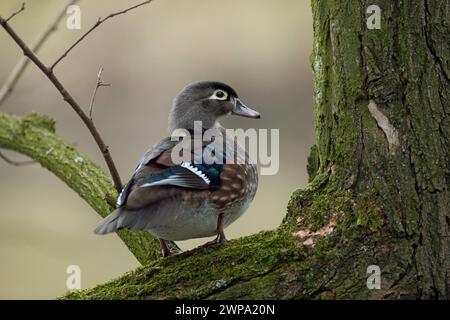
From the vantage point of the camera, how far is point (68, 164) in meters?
4.29

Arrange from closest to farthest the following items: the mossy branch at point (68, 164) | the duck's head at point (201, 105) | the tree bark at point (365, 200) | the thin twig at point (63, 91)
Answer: the tree bark at point (365, 200), the thin twig at point (63, 91), the mossy branch at point (68, 164), the duck's head at point (201, 105)

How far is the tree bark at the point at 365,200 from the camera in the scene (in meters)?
3.00

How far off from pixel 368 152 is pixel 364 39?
17.7 inches

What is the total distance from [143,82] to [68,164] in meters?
5.82

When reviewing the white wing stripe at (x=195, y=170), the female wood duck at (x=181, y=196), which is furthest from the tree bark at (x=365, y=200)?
the white wing stripe at (x=195, y=170)

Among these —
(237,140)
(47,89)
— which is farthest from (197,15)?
(237,140)

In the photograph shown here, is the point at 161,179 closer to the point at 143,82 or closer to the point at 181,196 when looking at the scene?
the point at 181,196

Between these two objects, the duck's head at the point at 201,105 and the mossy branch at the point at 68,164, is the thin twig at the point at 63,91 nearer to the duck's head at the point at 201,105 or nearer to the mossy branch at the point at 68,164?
the mossy branch at the point at 68,164

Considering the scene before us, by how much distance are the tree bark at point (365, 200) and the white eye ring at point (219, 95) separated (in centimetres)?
89

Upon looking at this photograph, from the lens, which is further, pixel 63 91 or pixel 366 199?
pixel 63 91

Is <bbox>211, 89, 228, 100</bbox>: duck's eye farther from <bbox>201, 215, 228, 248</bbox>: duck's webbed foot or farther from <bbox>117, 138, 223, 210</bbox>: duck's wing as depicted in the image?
<bbox>201, 215, 228, 248</bbox>: duck's webbed foot

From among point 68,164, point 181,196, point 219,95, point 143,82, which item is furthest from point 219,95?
point 143,82

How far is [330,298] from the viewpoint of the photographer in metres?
2.95

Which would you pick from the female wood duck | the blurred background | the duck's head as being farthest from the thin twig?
the blurred background
